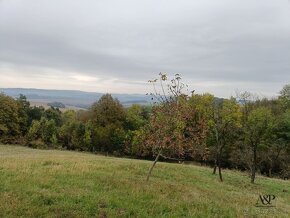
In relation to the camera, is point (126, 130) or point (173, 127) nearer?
point (173, 127)

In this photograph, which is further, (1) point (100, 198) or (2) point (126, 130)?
(2) point (126, 130)

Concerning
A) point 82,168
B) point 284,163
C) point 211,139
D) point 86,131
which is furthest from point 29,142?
point 82,168

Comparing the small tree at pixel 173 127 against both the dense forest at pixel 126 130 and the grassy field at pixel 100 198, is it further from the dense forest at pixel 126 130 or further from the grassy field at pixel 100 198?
the dense forest at pixel 126 130

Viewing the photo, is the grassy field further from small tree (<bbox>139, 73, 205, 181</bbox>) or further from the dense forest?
the dense forest

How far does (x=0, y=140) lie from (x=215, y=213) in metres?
64.5

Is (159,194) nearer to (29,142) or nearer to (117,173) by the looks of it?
(117,173)

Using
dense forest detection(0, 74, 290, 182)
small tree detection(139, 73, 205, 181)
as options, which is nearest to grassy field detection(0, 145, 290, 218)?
small tree detection(139, 73, 205, 181)

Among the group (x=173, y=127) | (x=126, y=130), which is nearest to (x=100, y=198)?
(x=173, y=127)

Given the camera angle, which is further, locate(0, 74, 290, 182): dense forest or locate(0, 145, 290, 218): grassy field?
locate(0, 74, 290, 182): dense forest

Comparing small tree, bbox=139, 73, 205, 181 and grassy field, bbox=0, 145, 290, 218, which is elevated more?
small tree, bbox=139, 73, 205, 181

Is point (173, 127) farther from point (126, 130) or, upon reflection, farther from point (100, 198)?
point (126, 130)

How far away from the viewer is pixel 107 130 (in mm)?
68312

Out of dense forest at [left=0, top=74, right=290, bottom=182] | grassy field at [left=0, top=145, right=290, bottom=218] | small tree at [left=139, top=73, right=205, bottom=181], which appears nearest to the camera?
grassy field at [left=0, top=145, right=290, bottom=218]

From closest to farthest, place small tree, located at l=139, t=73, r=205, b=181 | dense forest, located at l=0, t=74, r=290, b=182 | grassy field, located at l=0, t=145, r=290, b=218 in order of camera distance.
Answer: grassy field, located at l=0, t=145, r=290, b=218, small tree, located at l=139, t=73, r=205, b=181, dense forest, located at l=0, t=74, r=290, b=182
